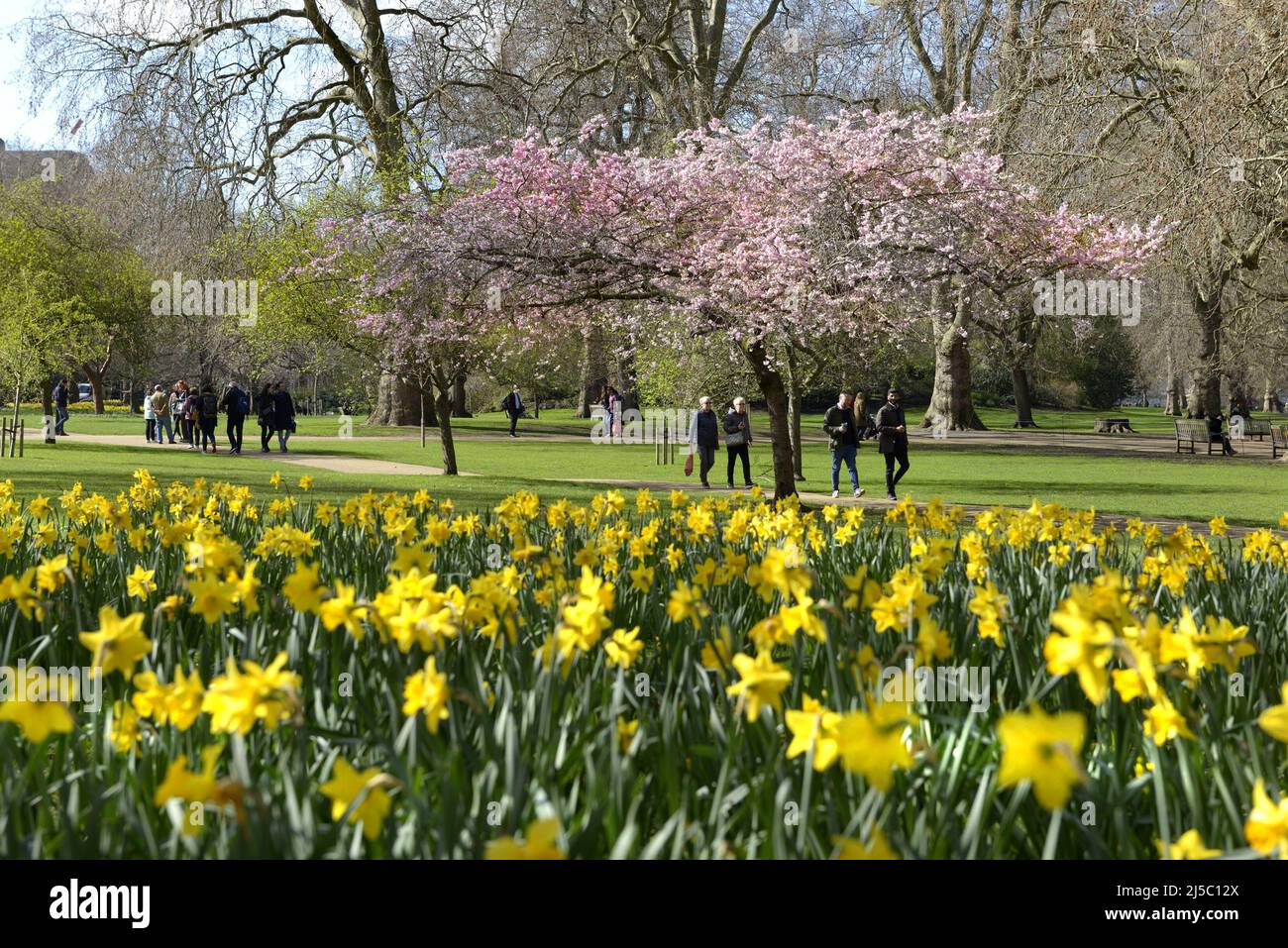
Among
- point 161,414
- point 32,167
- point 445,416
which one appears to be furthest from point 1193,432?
point 32,167

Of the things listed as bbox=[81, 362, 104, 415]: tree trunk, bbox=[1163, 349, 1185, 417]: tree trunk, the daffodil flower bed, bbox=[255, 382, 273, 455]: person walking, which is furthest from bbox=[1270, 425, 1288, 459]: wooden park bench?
bbox=[81, 362, 104, 415]: tree trunk

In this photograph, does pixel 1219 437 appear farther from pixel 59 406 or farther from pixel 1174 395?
pixel 1174 395

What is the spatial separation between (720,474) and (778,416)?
27.3 ft

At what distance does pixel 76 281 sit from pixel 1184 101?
3966 cm

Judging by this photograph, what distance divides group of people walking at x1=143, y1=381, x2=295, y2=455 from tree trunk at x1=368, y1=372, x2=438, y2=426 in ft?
26.9

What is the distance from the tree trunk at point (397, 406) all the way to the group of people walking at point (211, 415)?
821 centimetres

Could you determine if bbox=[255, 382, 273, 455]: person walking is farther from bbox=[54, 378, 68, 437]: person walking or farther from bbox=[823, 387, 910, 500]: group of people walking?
bbox=[823, 387, 910, 500]: group of people walking

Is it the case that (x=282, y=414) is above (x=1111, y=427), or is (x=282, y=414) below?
above

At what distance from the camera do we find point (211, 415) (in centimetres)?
2745

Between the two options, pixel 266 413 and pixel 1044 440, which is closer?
pixel 266 413

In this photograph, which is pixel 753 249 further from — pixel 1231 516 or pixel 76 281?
pixel 76 281

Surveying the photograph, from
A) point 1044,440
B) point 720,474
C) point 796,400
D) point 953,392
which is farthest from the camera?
point 953,392

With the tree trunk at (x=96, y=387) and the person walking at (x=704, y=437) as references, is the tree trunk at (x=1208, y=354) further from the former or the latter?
the tree trunk at (x=96, y=387)

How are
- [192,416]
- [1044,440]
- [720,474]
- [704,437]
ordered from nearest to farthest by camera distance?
[704,437]
[720,474]
[192,416]
[1044,440]
